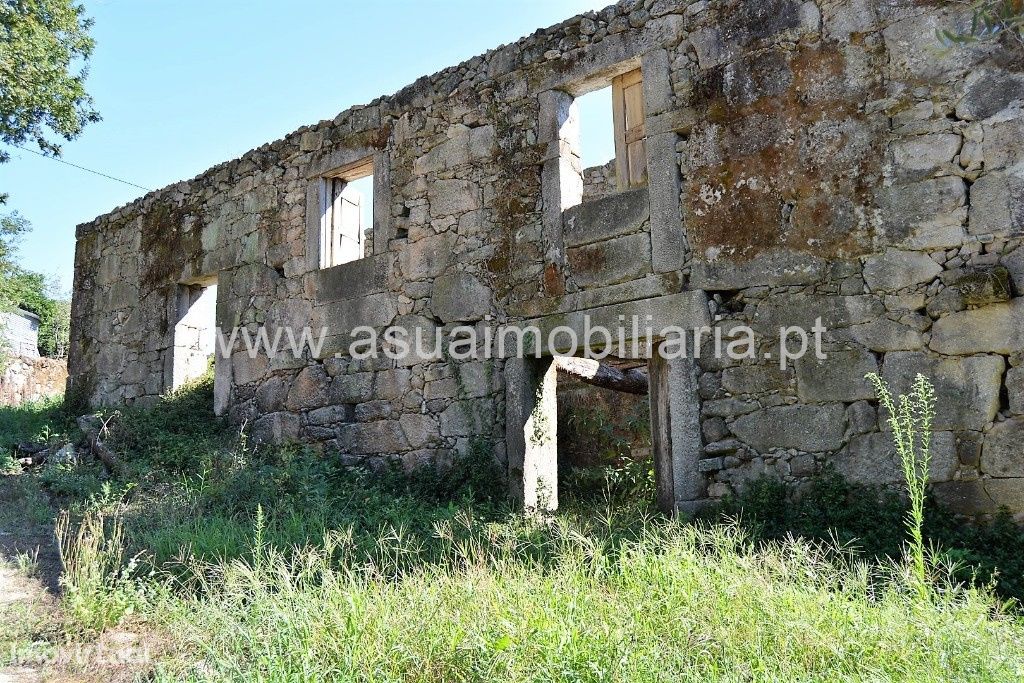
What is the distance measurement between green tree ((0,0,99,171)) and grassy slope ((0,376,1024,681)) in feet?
22.0

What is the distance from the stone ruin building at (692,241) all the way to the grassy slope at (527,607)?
975mm

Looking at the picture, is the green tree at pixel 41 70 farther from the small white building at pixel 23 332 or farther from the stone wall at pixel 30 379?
the small white building at pixel 23 332

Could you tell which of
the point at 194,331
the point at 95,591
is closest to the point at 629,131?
the point at 95,591

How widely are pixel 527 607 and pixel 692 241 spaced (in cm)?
327

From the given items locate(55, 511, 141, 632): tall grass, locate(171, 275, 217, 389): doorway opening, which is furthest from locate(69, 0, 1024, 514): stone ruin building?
locate(55, 511, 141, 632): tall grass

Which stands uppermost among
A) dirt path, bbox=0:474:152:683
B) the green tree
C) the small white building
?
the green tree

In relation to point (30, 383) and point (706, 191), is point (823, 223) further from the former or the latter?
Answer: point (30, 383)

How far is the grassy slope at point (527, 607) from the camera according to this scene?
2.88m

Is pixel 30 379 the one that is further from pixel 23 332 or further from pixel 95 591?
pixel 95 591

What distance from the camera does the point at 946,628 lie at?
2971mm

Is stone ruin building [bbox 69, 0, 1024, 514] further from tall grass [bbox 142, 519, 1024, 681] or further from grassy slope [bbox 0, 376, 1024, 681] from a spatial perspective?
tall grass [bbox 142, 519, 1024, 681]

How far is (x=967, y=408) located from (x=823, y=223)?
1451 millimetres

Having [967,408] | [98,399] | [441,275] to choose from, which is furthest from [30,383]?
[967,408]

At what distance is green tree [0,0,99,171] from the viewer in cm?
943
